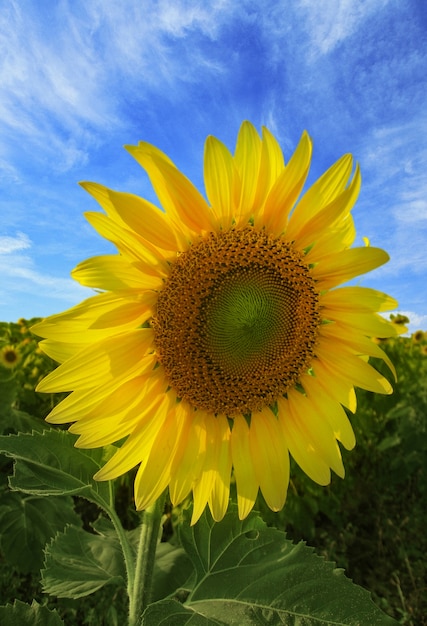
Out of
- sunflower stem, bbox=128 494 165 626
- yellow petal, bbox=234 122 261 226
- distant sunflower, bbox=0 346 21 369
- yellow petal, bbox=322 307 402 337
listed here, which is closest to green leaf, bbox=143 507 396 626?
sunflower stem, bbox=128 494 165 626

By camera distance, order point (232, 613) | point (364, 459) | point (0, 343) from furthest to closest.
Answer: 1. point (0, 343)
2. point (364, 459)
3. point (232, 613)

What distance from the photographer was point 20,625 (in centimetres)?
160

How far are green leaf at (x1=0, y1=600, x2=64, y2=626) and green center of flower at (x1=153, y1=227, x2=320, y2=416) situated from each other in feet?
2.40

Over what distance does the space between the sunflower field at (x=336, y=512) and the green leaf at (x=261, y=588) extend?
5.26 ft

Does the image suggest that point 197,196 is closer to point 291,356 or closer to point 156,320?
point 156,320

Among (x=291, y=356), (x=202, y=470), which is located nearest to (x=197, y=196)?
(x=291, y=356)

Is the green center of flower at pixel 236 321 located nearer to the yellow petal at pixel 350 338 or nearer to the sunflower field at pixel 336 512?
the yellow petal at pixel 350 338

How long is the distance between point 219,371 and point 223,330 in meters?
0.12

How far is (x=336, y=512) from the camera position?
4941mm

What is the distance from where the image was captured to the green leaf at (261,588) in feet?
4.47

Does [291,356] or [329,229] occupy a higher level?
[329,229]

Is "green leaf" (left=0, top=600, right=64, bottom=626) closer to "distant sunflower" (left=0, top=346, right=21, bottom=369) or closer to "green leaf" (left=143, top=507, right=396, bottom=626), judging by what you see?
"green leaf" (left=143, top=507, right=396, bottom=626)

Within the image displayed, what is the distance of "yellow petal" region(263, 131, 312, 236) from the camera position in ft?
4.74

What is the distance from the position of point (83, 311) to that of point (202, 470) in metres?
0.56
